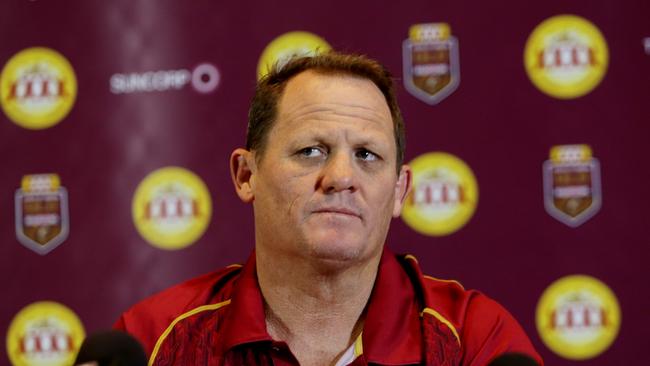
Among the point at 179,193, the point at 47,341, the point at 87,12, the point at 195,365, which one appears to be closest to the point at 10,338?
the point at 47,341

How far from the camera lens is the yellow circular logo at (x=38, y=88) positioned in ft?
7.31

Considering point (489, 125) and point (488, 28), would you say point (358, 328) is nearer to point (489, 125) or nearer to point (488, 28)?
point (489, 125)

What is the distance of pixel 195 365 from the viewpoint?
1413mm

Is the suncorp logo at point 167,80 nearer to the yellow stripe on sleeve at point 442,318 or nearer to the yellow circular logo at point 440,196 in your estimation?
the yellow circular logo at point 440,196

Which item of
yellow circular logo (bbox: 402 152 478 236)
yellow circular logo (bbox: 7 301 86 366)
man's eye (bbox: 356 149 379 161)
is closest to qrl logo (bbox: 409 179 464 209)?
yellow circular logo (bbox: 402 152 478 236)

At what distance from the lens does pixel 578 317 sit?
1.97 metres

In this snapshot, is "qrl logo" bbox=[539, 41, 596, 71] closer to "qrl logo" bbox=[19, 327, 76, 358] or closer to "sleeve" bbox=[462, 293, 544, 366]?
"sleeve" bbox=[462, 293, 544, 366]

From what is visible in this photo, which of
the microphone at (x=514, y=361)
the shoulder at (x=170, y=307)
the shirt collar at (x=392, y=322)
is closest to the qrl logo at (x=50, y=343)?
the shoulder at (x=170, y=307)

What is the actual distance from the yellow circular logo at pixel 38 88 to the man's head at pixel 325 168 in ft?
2.93

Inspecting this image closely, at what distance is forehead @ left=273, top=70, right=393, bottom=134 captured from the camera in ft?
4.61

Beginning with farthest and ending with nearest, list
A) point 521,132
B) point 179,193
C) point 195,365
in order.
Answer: point 179,193
point 521,132
point 195,365

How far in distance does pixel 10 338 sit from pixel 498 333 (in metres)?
1.28

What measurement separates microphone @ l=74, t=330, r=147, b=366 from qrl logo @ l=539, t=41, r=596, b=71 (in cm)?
132

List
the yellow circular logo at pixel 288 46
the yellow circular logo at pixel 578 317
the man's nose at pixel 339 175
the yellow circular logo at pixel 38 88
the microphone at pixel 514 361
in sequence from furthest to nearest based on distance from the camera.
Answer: the yellow circular logo at pixel 38 88, the yellow circular logo at pixel 288 46, the yellow circular logo at pixel 578 317, the man's nose at pixel 339 175, the microphone at pixel 514 361
